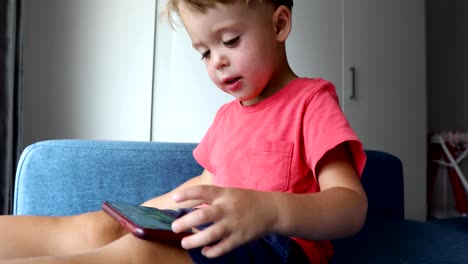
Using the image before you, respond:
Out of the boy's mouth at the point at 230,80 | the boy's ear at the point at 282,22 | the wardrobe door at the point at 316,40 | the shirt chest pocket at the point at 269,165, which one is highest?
the wardrobe door at the point at 316,40

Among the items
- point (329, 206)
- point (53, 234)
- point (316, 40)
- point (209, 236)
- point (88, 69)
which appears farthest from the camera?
point (316, 40)

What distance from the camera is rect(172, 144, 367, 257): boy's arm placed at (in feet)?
1.57

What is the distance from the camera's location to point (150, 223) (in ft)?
1.76

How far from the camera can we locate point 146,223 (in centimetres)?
53

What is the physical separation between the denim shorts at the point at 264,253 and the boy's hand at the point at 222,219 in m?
0.04

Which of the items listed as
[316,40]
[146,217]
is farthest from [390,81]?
[146,217]

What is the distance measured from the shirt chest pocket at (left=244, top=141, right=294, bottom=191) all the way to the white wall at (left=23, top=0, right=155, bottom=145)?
1369 mm

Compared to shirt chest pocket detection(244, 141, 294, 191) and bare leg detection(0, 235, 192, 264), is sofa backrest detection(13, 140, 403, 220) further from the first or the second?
bare leg detection(0, 235, 192, 264)

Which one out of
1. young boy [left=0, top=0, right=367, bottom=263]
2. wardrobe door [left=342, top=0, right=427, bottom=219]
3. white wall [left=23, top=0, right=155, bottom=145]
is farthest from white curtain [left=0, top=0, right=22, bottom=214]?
wardrobe door [left=342, top=0, right=427, bottom=219]

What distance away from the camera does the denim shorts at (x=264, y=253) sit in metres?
0.54

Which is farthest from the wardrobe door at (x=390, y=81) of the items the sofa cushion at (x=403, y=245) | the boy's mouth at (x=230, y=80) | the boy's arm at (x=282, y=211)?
the boy's arm at (x=282, y=211)

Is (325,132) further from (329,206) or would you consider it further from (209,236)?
(209,236)

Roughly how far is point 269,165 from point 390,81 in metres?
2.05

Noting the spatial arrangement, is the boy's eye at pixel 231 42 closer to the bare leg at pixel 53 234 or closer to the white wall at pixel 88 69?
the bare leg at pixel 53 234
